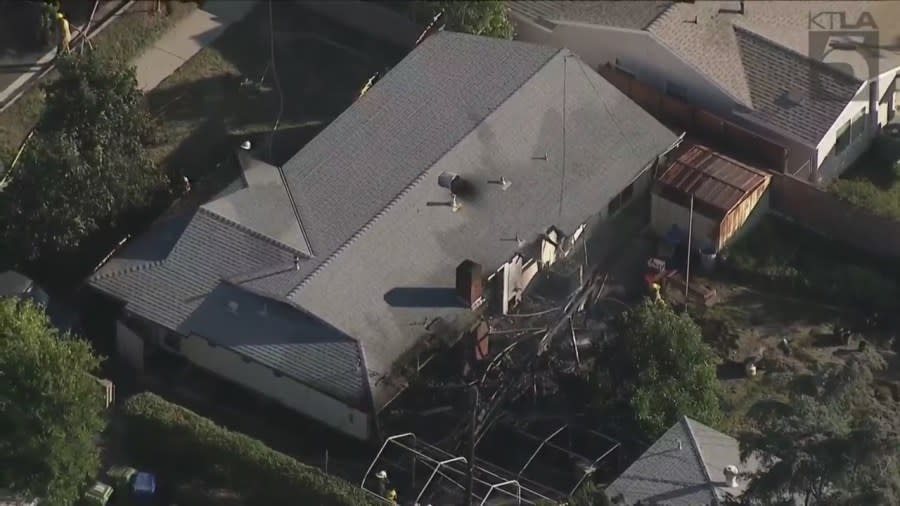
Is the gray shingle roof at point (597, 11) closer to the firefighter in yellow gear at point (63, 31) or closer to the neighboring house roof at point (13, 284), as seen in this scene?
the firefighter in yellow gear at point (63, 31)

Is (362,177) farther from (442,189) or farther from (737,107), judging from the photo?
(737,107)

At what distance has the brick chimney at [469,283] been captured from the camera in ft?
212

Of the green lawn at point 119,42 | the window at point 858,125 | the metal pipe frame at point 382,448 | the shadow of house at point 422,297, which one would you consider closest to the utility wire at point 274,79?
the green lawn at point 119,42

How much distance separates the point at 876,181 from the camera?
7319 centimetres

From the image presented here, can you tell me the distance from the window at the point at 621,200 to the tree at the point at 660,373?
795 cm

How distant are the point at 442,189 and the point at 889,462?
1841cm

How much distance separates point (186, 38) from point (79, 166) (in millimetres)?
12807

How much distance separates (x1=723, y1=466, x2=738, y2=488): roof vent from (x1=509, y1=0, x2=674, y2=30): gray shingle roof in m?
20.1

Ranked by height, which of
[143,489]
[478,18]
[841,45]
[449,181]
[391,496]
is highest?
[841,45]

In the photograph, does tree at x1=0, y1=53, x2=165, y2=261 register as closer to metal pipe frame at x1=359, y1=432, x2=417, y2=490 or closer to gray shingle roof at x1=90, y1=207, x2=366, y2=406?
gray shingle roof at x1=90, y1=207, x2=366, y2=406

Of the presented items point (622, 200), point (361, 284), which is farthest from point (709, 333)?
point (361, 284)

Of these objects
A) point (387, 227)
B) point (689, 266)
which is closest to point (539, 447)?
point (387, 227)

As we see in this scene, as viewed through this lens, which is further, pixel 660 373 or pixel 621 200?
pixel 621 200

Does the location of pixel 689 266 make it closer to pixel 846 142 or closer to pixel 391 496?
pixel 846 142
